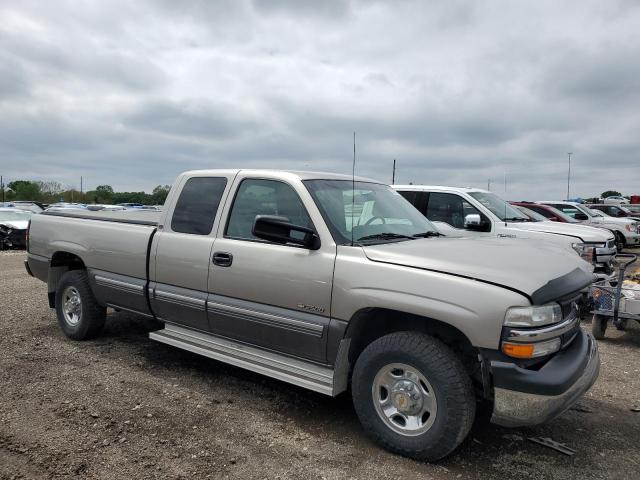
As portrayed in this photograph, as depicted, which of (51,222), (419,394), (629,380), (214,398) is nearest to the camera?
(419,394)

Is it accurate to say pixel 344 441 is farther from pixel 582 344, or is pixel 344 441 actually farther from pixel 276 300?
pixel 582 344

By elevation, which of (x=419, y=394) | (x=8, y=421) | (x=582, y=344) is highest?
(x=582, y=344)

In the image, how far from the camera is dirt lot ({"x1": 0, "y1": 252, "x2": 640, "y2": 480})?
125 inches

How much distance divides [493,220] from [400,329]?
5.92m

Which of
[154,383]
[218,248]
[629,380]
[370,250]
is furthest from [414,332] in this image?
[629,380]

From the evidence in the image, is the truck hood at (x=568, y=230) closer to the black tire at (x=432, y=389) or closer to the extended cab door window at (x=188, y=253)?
the extended cab door window at (x=188, y=253)

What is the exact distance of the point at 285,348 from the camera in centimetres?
383

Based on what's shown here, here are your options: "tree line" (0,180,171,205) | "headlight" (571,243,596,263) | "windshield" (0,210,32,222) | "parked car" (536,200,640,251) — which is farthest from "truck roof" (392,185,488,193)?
"tree line" (0,180,171,205)

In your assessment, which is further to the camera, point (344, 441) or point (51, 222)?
point (51, 222)

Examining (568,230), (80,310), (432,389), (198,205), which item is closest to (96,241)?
(80,310)

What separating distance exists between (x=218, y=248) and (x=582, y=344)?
278 centimetres

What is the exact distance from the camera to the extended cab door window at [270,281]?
3613mm

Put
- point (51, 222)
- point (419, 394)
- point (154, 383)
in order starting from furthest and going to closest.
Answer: point (51, 222) < point (154, 383) < point (419, 394)

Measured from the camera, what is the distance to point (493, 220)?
28.9 feet
